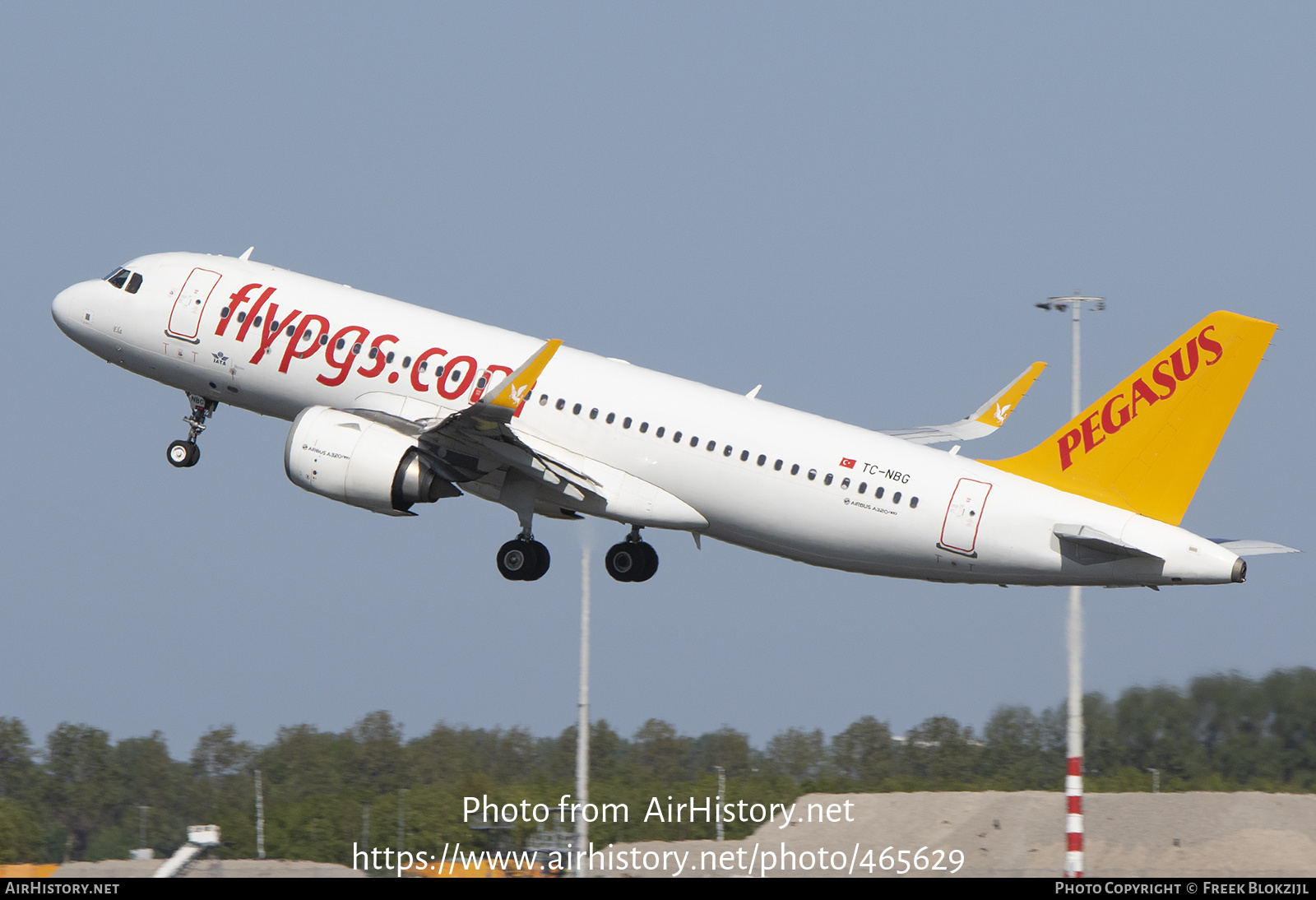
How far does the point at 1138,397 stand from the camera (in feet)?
113

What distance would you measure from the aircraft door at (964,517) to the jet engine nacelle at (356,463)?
1126 centimetres

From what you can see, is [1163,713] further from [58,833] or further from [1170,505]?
[58,833]

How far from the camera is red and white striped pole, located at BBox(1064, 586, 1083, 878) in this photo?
125 feet

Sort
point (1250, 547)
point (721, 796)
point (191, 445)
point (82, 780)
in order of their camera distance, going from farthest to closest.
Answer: point (82, 780) → point (721, 796) → point (191, 445) → point (1250, 547)

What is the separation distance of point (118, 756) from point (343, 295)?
51.4 metres

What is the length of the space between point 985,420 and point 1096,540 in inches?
391

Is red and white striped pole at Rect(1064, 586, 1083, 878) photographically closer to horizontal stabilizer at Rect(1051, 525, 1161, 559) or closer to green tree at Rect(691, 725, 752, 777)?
horizontal stabilizer at Rect(1051, 525, 1161, 559)

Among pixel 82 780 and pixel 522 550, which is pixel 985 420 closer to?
pixel 522 550

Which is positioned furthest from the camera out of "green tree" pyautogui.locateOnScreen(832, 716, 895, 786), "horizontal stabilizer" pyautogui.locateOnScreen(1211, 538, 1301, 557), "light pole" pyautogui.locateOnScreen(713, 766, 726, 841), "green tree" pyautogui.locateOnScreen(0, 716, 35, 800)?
"green tree" pyautogui.locateOnScreen(0, 716, 35, 800)

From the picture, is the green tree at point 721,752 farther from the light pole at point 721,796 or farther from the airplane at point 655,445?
the airplane at point 655,445

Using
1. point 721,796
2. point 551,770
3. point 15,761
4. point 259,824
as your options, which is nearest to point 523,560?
point 721,796

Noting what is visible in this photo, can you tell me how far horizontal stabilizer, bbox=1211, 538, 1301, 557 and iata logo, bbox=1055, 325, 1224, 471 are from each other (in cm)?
303

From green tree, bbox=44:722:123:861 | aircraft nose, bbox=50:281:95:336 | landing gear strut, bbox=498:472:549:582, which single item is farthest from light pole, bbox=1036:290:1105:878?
green tree, bbox=44:722:123:861

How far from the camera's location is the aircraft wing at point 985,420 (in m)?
42.4
